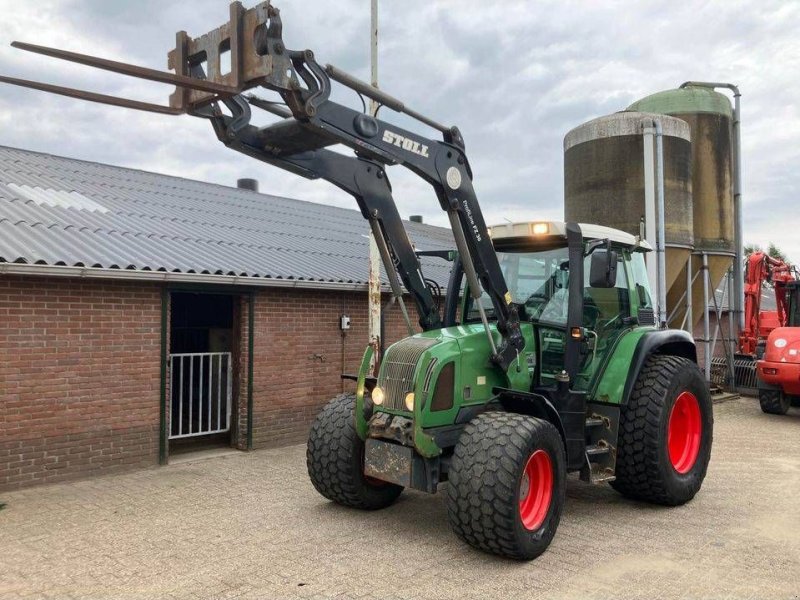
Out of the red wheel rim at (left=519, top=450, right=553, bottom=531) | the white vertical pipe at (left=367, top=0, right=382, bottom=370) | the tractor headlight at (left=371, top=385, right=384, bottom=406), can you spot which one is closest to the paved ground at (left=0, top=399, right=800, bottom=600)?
the red wheel rim at (left=519, top=450, right=553, bottom=531)

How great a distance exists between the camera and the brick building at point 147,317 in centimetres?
668

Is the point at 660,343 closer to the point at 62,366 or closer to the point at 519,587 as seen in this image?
the point at 519,587

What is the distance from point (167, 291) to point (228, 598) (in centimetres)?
445

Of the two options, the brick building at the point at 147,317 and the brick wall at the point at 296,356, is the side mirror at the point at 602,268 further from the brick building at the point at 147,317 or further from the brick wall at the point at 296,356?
the brick wall at the point at 296,356

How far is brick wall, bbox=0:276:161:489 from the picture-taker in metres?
6.53

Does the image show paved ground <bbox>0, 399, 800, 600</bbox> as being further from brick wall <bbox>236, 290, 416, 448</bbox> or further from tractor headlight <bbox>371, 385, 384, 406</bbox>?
brick wall <bbox>236, 290, 416, 448</bbox>

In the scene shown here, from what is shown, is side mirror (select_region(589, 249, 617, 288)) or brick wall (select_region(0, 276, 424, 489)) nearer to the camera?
side mirror (select_region(589, 249, 617, 288))

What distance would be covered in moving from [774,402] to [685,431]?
6319mm

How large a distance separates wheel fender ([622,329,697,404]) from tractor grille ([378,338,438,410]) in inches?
72.9

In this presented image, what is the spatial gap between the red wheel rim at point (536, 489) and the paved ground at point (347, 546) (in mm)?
284

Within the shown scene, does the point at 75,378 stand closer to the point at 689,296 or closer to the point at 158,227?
the point at 158,227

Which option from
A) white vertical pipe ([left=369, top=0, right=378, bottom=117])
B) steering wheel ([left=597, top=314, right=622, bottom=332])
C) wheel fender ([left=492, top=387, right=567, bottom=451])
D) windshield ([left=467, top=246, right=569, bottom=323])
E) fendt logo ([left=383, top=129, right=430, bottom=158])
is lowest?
wheel fender ([left=492, top=387, right=567, bottom=451])

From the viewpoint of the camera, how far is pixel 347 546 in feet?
16.2

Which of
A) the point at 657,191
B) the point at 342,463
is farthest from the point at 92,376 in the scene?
the point at 657,191
